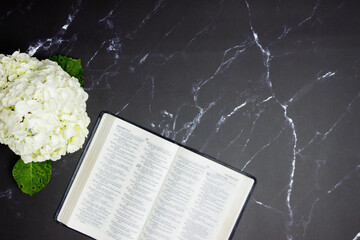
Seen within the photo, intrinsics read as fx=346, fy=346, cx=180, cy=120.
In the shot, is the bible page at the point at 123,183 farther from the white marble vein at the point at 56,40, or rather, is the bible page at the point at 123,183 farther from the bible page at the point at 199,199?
the white marble vein at the point at 56,40

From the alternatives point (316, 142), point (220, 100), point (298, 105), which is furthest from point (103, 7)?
point (316, 142)

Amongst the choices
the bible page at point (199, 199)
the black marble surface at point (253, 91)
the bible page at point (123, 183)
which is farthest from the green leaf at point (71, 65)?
the bible page at point (199, 199)

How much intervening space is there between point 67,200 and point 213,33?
68 centimetres

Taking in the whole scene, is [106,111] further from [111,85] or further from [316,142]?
[316,142]

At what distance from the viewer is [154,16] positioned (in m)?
1.07

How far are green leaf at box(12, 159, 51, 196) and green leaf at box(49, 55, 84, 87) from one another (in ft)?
0.86

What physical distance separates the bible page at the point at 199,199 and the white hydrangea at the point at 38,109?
1.04 ft

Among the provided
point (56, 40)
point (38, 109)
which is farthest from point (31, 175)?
point (56, 40)

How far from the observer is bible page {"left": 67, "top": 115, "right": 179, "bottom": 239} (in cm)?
104

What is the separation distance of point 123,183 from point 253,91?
0.48 metres

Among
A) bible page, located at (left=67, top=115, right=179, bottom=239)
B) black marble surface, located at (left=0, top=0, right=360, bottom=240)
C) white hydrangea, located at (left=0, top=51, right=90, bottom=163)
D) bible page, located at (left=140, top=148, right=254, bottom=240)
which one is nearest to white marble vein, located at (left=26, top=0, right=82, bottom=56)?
black marble surface, located at (left=0, top=0, right=360, bottom=240)

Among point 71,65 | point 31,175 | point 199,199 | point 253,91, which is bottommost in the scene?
point 31,175

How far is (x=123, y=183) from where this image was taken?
1059 mm

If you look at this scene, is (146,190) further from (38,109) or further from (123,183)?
(38,109)
